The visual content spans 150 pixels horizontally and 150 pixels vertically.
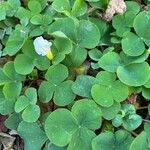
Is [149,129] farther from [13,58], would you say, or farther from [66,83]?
[13,58]

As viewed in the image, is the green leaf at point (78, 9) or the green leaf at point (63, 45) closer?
the green leaf at point (63, 45)

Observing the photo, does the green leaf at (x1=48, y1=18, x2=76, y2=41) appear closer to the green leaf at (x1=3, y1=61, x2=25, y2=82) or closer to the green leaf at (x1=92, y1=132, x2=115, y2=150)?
the green leaf at (x1=3, y1=61, x2=25, y2=82)

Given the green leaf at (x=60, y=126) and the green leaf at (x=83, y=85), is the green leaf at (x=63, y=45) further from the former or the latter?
the green leaf at (x=60, y=126)

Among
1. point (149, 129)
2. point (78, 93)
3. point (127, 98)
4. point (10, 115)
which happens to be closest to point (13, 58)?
point (10, 115)

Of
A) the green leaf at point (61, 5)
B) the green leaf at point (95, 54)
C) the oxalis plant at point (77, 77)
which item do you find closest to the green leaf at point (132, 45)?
the oxalis plant at point (77, 77)

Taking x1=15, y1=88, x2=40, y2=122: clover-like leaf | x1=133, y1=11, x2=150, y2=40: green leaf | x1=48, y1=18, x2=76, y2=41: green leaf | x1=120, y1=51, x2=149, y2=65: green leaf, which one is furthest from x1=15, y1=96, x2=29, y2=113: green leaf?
x1=133, y1=11, x2=150, y2=40: green leaf

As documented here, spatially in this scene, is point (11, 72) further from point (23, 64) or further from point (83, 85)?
point (83, 85)

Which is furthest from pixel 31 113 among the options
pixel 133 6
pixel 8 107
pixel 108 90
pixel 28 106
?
pixel 133 6
